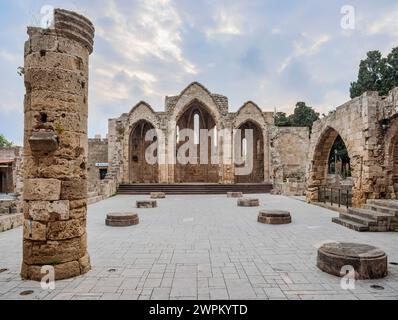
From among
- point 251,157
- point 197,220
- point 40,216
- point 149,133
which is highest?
point 149,133

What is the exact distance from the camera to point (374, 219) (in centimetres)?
786

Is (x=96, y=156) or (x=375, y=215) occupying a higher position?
(x=96, y=156)

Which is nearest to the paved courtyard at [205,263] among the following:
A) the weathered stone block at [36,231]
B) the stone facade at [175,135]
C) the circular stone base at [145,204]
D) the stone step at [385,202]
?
the weathered stone block at [36,231]

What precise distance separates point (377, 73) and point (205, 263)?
3522 cm

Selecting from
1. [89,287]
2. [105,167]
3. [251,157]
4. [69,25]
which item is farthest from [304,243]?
[105,167]

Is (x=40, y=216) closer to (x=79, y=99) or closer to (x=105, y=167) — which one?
(x=79, y=99)

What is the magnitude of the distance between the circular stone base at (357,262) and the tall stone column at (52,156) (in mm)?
3985

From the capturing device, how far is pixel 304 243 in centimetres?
638

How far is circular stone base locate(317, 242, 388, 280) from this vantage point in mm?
4320

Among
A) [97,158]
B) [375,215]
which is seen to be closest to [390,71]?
[375,215]

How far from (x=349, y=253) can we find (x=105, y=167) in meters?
26.9

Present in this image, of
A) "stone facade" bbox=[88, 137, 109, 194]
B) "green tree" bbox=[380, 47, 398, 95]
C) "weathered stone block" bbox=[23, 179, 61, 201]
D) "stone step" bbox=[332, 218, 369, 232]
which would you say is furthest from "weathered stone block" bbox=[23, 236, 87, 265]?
"green tree" bbox=[380, 47, 398, 95]

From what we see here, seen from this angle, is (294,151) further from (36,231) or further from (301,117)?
(36,231)
